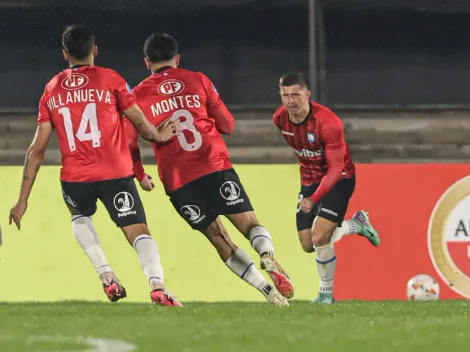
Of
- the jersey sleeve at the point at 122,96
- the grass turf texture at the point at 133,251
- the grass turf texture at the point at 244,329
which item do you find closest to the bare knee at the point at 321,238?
the grass turf texture at the point at 133,251

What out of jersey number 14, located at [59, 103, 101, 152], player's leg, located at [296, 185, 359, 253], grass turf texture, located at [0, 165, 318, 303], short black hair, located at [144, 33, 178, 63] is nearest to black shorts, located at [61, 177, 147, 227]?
jersey number 14, located at [59, 103, 101, 152]

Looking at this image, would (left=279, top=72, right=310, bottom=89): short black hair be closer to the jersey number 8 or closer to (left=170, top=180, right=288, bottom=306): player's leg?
the jersey number 8

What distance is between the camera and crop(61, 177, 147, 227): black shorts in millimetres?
7473

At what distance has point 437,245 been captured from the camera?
33.3ft

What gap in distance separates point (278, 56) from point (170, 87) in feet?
21.1

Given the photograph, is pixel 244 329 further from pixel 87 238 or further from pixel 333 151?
pixel 333 151

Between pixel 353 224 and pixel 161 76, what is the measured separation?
8.53ft

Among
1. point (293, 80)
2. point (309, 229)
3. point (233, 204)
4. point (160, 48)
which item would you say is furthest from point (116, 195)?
point (309, 229)

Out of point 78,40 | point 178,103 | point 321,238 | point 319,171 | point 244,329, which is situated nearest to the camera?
point 244,329

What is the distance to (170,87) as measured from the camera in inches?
314

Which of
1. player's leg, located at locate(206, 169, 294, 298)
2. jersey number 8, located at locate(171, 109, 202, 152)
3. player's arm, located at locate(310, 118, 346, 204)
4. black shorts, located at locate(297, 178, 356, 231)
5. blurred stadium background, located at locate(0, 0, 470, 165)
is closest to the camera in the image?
Result: player's leg, located at locate(206, 169, 294, 298)

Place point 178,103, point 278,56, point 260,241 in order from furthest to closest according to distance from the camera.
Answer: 1. point 278,56
2. point 178,103
3. point 260,241

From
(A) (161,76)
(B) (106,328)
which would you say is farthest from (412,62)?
(B) (106,328)

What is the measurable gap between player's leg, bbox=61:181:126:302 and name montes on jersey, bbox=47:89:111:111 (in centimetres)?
48
